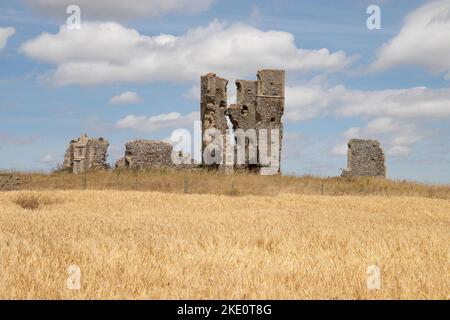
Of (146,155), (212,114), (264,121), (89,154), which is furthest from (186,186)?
(264,121)

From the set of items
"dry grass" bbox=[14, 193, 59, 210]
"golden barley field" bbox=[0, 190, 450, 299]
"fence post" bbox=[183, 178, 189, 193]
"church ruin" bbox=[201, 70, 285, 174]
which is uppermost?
"church ruin" bbox=[201, 70, 285, 174]

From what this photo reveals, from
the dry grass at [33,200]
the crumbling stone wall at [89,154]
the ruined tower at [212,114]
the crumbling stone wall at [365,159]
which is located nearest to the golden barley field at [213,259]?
the dry grass at [33,200]

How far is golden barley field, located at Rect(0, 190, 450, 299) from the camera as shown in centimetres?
640

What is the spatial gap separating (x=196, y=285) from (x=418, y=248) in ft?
18.0

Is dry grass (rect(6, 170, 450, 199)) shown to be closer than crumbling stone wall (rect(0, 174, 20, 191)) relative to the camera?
Yes

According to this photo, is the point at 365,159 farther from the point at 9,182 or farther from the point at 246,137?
the point at 9,182

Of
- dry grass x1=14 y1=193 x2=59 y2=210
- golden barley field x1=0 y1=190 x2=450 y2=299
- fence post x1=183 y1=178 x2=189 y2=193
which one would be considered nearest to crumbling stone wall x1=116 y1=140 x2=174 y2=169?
fence post x1=183 y1=178 x2=189 y2=193

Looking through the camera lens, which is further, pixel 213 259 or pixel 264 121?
pixel 264 121

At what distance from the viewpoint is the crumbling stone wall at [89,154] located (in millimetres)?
38688

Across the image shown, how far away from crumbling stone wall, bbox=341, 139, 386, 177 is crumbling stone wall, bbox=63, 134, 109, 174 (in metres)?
17.1

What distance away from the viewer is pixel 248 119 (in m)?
43.3

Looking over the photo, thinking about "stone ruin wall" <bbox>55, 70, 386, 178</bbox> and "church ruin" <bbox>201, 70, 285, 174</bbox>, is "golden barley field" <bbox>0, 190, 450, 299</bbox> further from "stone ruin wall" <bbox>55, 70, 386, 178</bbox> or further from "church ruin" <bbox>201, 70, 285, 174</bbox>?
"church ruin" <bbox>201, 70, 285, 174</bbox>

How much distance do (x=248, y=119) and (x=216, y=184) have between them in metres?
12.5

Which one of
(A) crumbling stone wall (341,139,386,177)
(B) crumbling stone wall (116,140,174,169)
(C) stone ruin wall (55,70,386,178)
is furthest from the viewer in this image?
(A) crumbling stone wall (341,139,386,177)
